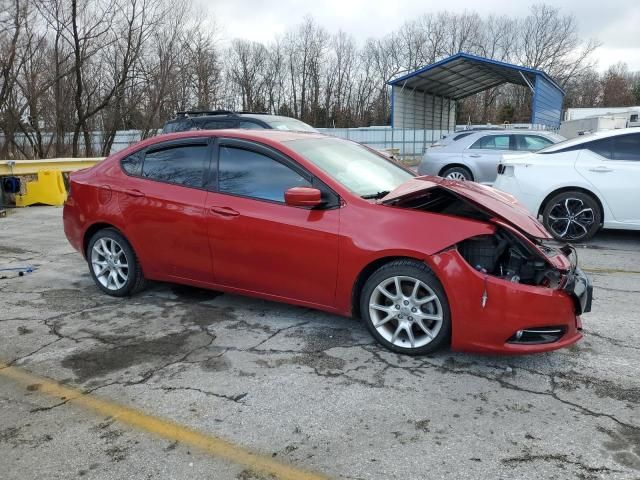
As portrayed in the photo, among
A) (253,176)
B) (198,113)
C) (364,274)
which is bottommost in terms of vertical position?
(364,274)

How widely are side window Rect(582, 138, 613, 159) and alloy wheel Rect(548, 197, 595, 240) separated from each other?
69 centimetres

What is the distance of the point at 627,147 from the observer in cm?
680

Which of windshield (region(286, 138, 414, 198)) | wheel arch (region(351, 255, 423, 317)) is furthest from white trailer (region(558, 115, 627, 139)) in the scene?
wheel arch (region(351, 255, 423, 317))

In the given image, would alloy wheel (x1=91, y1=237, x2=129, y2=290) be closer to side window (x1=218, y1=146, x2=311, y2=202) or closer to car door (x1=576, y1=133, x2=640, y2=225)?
side window (x1=218, y1=146, x2=311, y2=202)

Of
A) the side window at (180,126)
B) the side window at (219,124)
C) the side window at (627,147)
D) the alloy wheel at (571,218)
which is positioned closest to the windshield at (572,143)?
the side window at (627,147)

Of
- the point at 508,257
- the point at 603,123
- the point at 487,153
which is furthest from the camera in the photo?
the point at 603,123

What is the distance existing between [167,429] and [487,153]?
35.4ft

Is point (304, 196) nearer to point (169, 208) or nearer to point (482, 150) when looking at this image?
point (169, 208)

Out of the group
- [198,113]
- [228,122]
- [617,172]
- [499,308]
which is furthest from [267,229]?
[198,113]

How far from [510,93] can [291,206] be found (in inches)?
2339

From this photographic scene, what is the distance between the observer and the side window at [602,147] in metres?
6.90

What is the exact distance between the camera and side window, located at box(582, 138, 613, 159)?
690 cm

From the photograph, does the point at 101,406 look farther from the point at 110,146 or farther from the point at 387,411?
the point at 110,146

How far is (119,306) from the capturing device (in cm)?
483
